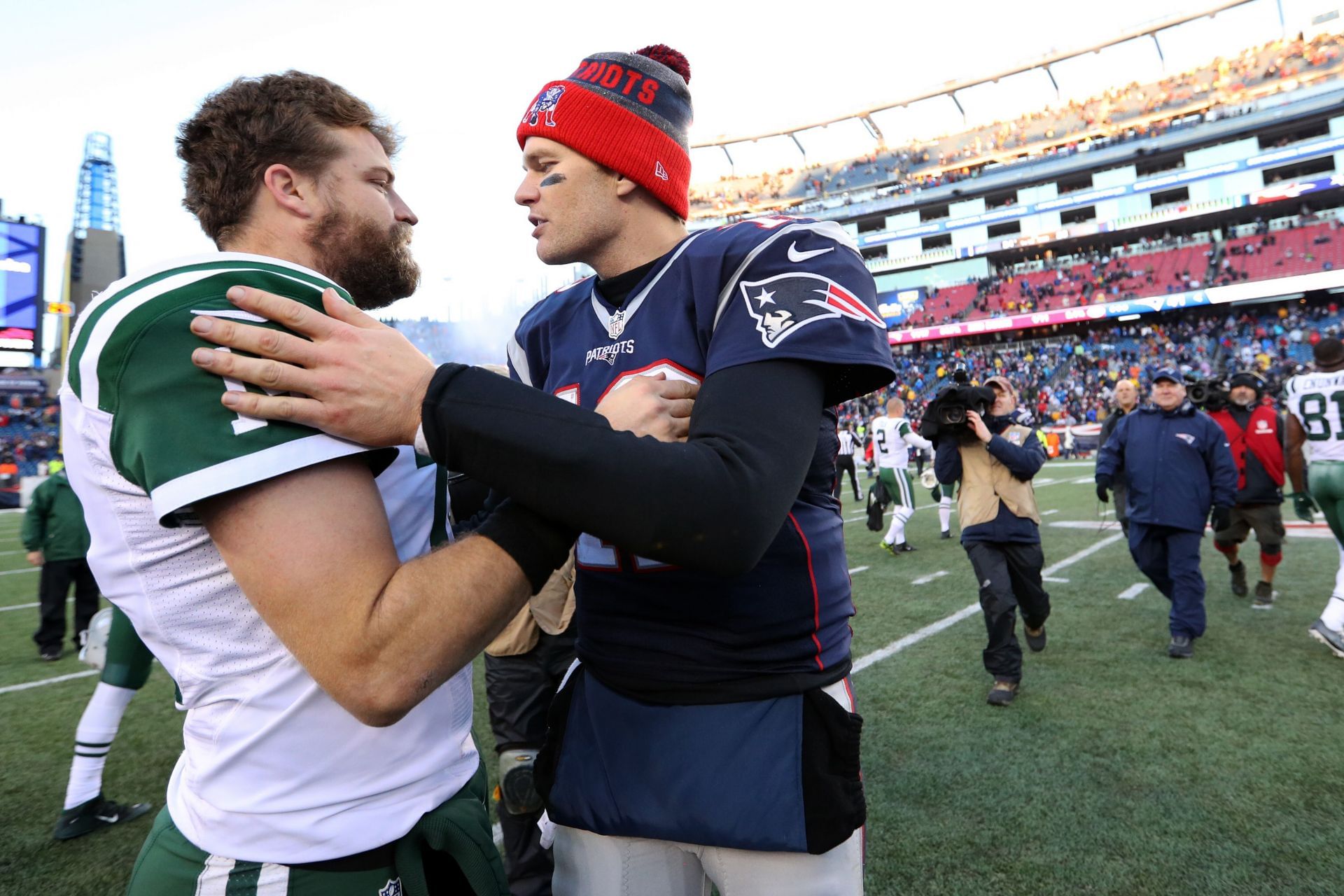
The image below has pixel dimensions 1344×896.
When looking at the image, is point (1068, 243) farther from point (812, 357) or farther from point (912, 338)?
point (812, 357)

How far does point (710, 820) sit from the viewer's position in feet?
4.34

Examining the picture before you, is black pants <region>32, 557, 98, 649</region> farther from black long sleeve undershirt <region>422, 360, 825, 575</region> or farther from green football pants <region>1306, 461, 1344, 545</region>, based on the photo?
green football pants <region>1306, 461, 1344, 545</region>

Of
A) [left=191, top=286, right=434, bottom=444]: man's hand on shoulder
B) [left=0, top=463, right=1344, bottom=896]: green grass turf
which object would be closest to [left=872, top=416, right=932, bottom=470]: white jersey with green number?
[left=0, top=463, right=1344, bottom=896]: green grass turf

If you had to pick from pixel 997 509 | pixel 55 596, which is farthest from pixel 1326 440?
pixel 55 596

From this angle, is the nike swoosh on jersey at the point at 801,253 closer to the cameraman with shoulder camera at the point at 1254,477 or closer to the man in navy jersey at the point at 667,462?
the man in navy jersey at the point at 667,462

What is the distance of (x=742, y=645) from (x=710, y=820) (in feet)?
1.02

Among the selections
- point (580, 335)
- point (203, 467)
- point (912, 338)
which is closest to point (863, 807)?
point (580, 335)

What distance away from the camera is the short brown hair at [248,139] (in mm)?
1413

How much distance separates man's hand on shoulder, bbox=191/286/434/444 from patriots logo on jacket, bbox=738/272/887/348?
0.52m

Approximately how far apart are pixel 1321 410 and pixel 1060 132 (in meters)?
48.8

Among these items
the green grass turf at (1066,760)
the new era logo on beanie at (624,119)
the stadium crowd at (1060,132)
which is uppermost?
the stadium crowd at (1060,132)

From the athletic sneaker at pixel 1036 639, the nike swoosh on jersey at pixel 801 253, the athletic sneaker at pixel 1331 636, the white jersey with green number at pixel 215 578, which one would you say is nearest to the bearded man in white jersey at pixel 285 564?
the white jersey with green number at pixel 215 578

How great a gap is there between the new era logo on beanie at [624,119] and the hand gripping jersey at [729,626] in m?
0.27

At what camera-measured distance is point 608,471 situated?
91cm
